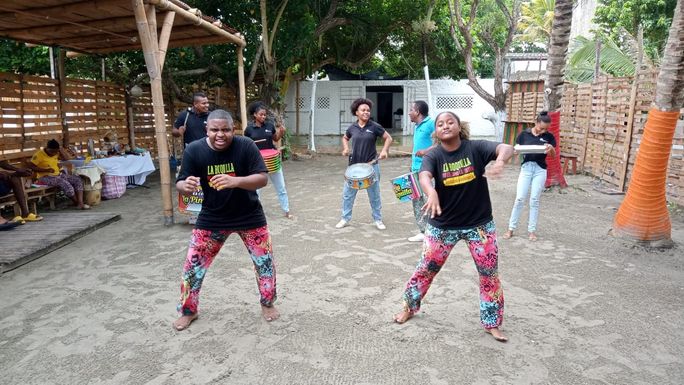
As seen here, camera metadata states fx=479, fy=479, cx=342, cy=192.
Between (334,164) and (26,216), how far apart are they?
8.36 m

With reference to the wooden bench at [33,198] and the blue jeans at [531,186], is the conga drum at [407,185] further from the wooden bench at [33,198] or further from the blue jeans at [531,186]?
the wooden bench at [33,198]

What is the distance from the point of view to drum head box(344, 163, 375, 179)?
5845mm

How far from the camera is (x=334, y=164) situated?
1381 cm

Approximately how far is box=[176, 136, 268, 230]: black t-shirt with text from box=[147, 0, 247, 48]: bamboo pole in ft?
12.3

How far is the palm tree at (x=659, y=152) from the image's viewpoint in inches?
211

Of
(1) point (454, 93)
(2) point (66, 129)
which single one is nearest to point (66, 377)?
(2) point (66, 129)

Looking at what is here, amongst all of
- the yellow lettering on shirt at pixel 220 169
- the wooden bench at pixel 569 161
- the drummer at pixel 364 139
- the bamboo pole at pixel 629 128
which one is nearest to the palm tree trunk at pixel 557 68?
→ the bamboo pole at pixel 629 128

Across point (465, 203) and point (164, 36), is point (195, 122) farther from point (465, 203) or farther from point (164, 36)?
point (465, 203)

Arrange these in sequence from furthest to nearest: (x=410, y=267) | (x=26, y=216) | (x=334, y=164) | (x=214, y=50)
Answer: (x=334, y=164) → (x=214, y=50) → (x=26, y=216) → (x=410, y=267)

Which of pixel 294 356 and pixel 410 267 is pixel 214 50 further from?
pixel 294 356

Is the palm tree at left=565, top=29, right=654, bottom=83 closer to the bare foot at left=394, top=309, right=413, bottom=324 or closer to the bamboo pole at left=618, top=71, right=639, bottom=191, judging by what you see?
the bamboo pole at left=618, top=71, right=639, bottom=191

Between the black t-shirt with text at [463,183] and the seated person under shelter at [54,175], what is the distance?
21.7 ft

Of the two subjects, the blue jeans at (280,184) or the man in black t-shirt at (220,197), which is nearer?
the man in black t-shirt at (220,197)

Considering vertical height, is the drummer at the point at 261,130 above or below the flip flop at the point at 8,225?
above
